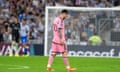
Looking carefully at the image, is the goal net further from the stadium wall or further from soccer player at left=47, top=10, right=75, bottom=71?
soccer player at left=47, top=10, right=75, bottom=71

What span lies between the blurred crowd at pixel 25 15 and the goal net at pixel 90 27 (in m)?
1.33

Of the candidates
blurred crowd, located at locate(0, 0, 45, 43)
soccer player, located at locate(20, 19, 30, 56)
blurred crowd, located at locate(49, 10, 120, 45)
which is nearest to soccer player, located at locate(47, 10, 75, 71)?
blurred crowd, located at locate(49, 10, 120, 45)

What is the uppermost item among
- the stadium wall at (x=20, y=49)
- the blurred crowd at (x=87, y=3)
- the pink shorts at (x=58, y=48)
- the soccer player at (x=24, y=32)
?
the blurred crowd at (x=87, y=3)

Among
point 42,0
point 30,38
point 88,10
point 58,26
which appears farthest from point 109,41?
point 58,26

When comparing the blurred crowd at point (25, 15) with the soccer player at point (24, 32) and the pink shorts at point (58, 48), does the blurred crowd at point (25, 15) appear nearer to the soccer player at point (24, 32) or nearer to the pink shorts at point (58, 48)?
the soccer player at point (24, 32)

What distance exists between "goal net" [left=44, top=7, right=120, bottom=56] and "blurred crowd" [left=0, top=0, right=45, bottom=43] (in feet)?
4.38

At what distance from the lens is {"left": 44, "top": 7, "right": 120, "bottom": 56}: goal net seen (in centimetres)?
2903

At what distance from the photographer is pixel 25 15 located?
105 feet

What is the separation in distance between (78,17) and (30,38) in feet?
10.1

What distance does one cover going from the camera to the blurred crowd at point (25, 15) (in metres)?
30.5

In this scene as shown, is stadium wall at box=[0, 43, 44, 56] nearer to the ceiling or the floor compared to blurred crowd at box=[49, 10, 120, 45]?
nearer to the floor

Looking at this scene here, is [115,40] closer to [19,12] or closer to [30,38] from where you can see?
[30,38]

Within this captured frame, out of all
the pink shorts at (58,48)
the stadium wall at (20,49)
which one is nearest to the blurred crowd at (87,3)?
the stadium wall at (20,49)

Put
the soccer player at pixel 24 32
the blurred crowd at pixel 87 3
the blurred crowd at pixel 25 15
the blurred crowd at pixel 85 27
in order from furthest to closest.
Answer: the blurred crowd at pixel 87 3, the blurred crowd at pixel 25 15, the soccer player at pixel 24 32, the blurred crowd at pixel 85 27
